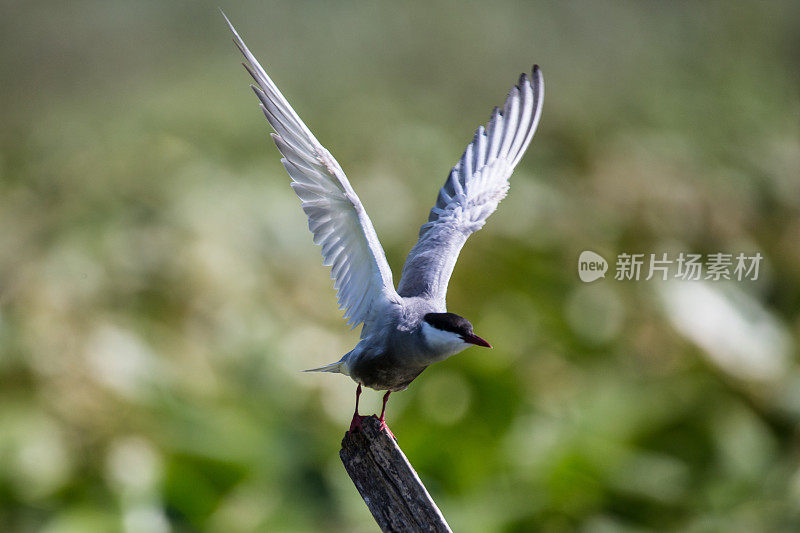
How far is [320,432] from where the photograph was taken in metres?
3.28

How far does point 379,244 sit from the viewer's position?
1.60 m

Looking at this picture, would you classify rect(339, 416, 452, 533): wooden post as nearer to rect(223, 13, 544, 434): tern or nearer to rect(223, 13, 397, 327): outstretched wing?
rect(223, 13, 544, 434): tern

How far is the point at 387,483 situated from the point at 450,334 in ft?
0.96

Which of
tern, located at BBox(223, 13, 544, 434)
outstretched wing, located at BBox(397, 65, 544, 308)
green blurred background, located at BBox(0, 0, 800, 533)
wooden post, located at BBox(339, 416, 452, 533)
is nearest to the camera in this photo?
wooden post, located at BBox(339, 416, 452, 533)

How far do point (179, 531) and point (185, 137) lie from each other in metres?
3.75

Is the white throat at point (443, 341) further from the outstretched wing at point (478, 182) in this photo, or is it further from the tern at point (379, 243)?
the outstretched wing at point (478, 182)

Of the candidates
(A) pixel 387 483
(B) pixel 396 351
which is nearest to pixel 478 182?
(B) pixel 396 351

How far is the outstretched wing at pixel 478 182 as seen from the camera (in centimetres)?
184

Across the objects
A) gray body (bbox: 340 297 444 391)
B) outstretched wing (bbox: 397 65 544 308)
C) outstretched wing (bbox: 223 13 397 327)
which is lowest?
gray body (bbox: 340 297 444 391)

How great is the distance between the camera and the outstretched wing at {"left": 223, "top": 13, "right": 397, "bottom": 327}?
154 centimetres

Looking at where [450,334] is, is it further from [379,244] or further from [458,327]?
[379,244]

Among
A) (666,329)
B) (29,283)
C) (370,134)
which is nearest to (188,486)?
(29,283)

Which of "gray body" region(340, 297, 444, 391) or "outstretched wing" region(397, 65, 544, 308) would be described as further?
"outstretched wing" region(397, 65, 544, 308)

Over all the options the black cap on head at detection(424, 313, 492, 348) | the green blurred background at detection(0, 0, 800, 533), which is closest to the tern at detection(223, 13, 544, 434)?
the black cap on head at detection(424, 313, 492, 348)
